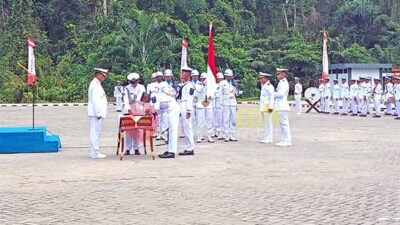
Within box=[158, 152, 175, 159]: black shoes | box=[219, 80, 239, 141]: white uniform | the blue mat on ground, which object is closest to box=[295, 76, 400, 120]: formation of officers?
box=[219, 80, 239, 141]: white uniform

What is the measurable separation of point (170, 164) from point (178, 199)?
149 inches

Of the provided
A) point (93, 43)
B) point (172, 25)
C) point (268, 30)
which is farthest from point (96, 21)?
point (268, 30)

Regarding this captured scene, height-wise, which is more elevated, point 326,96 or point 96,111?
point 326,96

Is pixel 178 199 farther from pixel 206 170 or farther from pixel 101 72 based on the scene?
pixel 101 72

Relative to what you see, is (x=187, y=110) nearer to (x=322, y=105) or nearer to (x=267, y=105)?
(x=267, y=105)

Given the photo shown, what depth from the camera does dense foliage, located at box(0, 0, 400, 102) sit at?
4506 centimetres

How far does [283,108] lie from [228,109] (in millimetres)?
2022

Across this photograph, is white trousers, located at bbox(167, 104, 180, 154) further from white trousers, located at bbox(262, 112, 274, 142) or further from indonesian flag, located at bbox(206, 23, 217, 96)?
white trousers, located at bbox(262, 112, 274, 142)

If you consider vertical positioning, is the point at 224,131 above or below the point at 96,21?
below

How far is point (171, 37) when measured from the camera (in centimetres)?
4522

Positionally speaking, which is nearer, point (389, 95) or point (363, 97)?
point (389, 95)

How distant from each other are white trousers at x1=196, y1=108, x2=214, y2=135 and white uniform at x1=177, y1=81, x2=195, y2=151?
317 centimetres

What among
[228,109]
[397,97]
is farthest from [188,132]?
[397,97]

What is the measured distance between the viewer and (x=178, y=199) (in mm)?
9461
